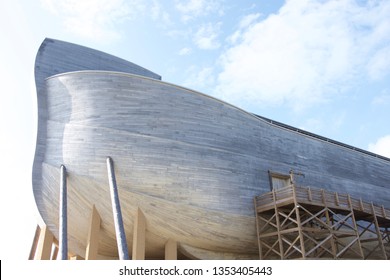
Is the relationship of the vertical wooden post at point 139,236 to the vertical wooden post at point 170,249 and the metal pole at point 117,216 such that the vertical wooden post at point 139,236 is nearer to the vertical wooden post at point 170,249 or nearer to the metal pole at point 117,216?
the vertical wooden post at point 170,249

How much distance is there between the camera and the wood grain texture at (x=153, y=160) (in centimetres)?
1351

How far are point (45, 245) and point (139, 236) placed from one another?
500 centimetres

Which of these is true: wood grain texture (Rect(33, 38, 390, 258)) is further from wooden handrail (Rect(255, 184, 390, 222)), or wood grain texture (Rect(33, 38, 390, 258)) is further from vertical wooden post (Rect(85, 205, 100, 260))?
wooden handrail (Rect(255, 184, 390, 222))

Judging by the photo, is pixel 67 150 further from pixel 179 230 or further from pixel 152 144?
pixel 179 230

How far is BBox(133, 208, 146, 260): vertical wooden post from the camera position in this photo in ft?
41.4

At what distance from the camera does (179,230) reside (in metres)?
13.8

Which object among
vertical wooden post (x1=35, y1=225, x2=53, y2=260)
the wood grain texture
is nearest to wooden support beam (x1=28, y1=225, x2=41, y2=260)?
vertical wooden post (x1=35, y1=225, x2=53, y2=260)

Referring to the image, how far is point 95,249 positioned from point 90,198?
6.67ft

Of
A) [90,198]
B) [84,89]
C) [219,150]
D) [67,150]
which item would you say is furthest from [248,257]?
[84,89]

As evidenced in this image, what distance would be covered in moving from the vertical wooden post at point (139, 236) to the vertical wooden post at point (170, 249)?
1.40 metres

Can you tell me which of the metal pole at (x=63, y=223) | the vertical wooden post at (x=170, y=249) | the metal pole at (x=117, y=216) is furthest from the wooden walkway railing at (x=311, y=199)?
the metal pole at (x=63, y=223)

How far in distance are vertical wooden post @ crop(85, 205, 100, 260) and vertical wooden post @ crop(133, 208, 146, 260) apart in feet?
5.89

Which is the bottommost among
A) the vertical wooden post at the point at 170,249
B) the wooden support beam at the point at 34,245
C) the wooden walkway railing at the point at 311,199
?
the vertical wooden post at the point at 170,249

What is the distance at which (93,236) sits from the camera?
1348 centimetres
